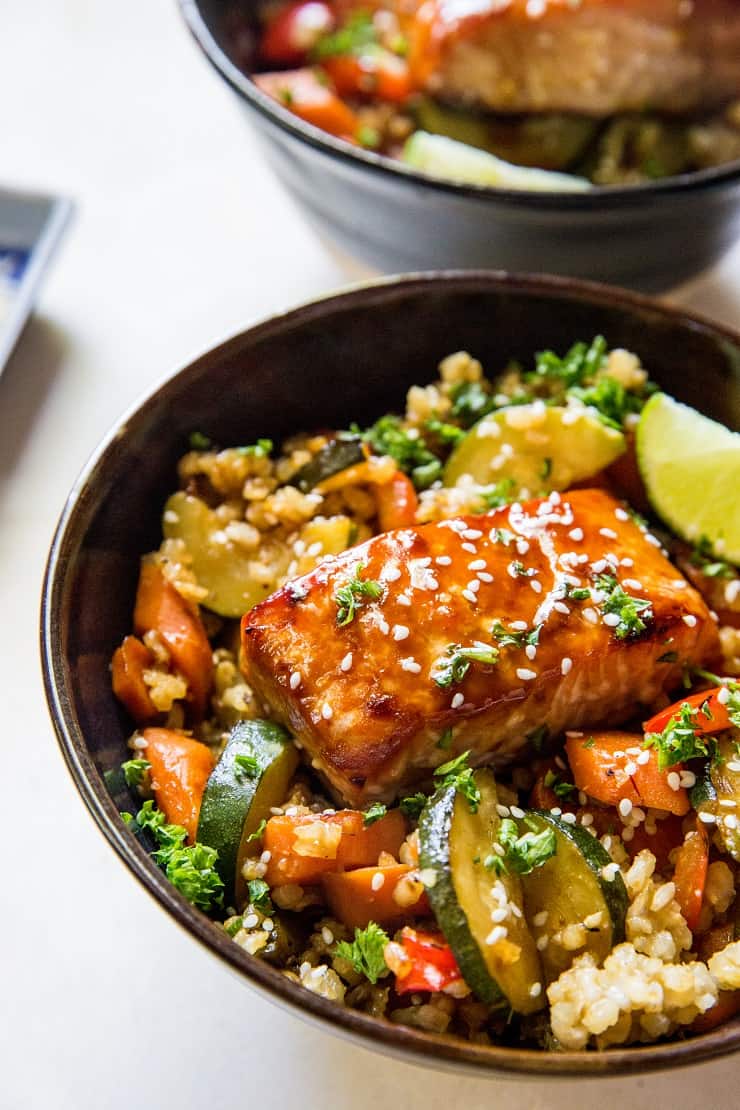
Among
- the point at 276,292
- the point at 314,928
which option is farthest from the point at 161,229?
the point at 314,928

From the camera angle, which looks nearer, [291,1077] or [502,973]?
[502,973]

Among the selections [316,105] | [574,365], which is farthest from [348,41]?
[574,365]

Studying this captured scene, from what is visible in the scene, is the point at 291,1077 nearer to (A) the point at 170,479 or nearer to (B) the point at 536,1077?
(B) the point at 536,1077

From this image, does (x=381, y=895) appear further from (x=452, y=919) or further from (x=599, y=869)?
(x=599, y=869)

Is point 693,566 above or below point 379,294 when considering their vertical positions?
below

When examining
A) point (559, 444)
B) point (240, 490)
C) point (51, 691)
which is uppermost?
point (559, 444)

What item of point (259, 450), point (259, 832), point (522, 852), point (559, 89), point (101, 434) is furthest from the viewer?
point (559, 89)

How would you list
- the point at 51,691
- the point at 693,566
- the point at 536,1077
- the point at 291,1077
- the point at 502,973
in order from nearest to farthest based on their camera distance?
the point at 536,1077, the point at 502,973, the point at 51,691, the point at 291,1077, the point at 693,566

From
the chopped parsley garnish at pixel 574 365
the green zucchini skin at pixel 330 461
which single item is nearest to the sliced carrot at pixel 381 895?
the green zucchini skin at pixel 330 461
